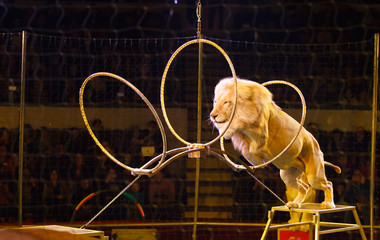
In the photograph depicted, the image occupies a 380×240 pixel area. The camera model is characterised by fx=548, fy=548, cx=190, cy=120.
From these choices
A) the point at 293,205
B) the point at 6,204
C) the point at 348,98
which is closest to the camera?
the point at 293,205

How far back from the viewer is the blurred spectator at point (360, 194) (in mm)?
4066

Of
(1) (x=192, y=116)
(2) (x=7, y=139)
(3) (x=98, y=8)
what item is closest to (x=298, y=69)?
(1) (x=192, y=116)

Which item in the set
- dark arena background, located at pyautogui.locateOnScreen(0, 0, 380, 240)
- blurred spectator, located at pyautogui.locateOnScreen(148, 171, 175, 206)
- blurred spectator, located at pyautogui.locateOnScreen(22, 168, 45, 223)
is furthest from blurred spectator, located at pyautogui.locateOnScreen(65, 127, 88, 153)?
blurred spectator, located at pyautogui.locateOnScreen(148, 171, 175, 206)

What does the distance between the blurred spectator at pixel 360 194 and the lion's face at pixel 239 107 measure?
5.79 feet

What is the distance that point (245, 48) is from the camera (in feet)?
16.6

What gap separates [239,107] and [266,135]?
20 centimetres

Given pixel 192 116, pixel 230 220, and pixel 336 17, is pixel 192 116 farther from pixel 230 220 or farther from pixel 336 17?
pixel 336 17

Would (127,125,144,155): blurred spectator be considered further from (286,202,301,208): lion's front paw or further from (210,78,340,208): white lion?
(286,202,301,208): lion's front paw

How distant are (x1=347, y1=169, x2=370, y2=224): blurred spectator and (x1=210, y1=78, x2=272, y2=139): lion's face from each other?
5.79 ft

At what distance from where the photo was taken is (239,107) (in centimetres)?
265

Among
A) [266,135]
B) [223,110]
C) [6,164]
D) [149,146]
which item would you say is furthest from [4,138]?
[266,135]

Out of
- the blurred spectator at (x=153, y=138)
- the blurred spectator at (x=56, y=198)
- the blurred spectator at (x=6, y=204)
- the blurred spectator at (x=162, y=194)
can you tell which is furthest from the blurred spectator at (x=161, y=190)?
the blurred spectator at (x=6, y=204)

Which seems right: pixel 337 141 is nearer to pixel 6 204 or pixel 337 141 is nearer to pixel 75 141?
pixel 75 141

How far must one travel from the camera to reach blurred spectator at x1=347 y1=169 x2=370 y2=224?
407cm
